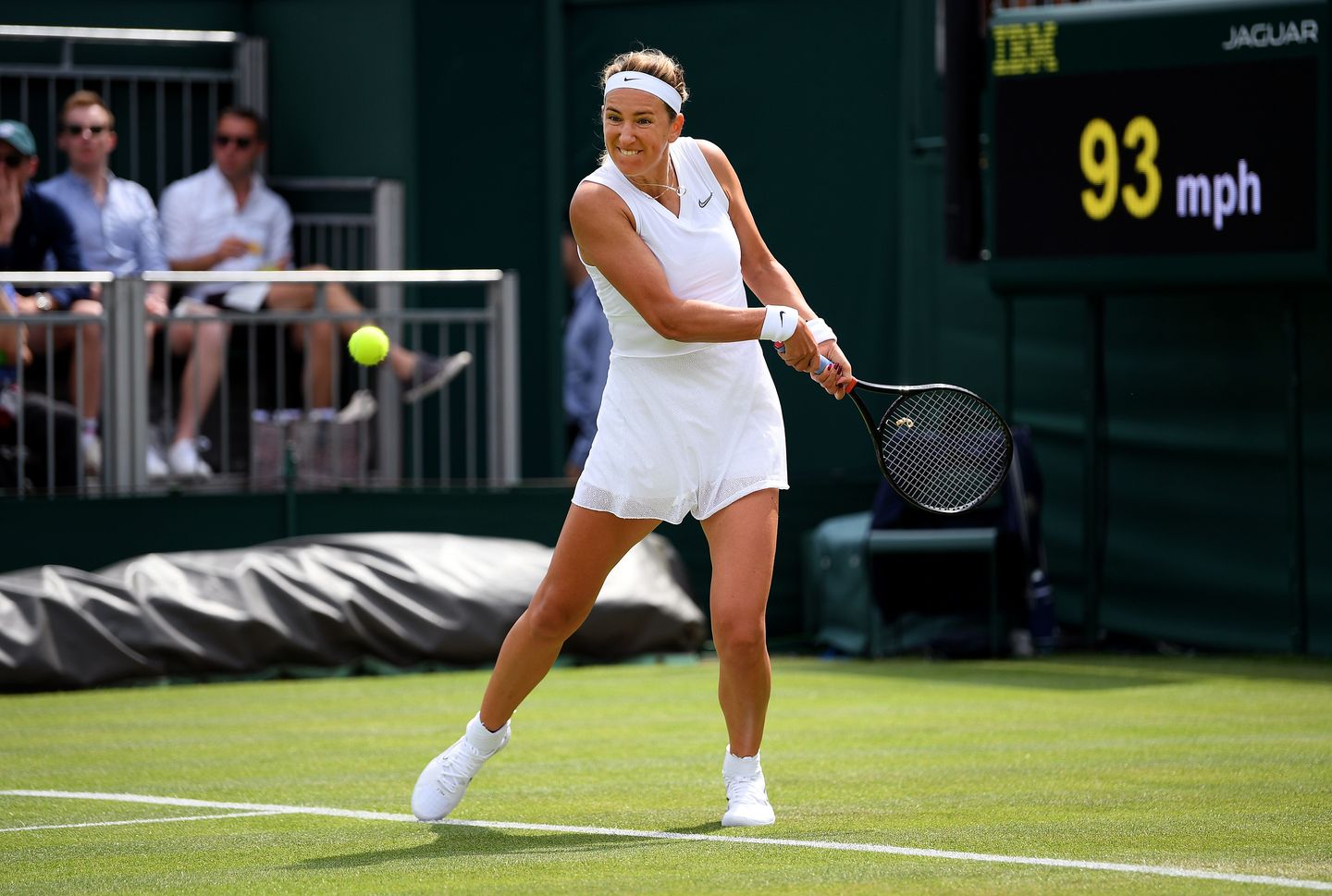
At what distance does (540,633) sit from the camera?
5770 mm

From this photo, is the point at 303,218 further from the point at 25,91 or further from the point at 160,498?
the point at 160,498

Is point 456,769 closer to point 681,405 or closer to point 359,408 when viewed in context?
point 681,405

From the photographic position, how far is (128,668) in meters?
10.1

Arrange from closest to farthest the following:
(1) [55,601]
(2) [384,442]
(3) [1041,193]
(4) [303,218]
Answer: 1. (1) [55,601]
2. (3) [1041,193]
3. (2) [384,442]
4. (4) [303,218]

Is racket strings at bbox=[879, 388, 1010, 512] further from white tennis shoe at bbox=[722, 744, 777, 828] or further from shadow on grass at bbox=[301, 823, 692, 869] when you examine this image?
shadow on grass at bbox=[301, 823, 692, 869]

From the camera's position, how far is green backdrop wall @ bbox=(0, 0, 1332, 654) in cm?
1165

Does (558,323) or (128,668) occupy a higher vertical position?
(558,323)

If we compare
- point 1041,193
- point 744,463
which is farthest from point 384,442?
point 744,463

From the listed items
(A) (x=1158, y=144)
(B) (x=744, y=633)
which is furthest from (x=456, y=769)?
(A) (x=1158, y=144)

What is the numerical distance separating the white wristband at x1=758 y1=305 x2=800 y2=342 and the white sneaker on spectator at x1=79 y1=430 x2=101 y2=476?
266 inches

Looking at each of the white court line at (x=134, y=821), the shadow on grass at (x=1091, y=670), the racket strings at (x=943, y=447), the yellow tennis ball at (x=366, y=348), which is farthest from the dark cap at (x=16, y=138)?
the racket strings at (x=943, y=447)

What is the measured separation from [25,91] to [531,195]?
137 inches

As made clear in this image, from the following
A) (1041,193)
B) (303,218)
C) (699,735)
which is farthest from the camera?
(303,218)

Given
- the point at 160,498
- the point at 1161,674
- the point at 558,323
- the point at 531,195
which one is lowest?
the point at 1161,674
